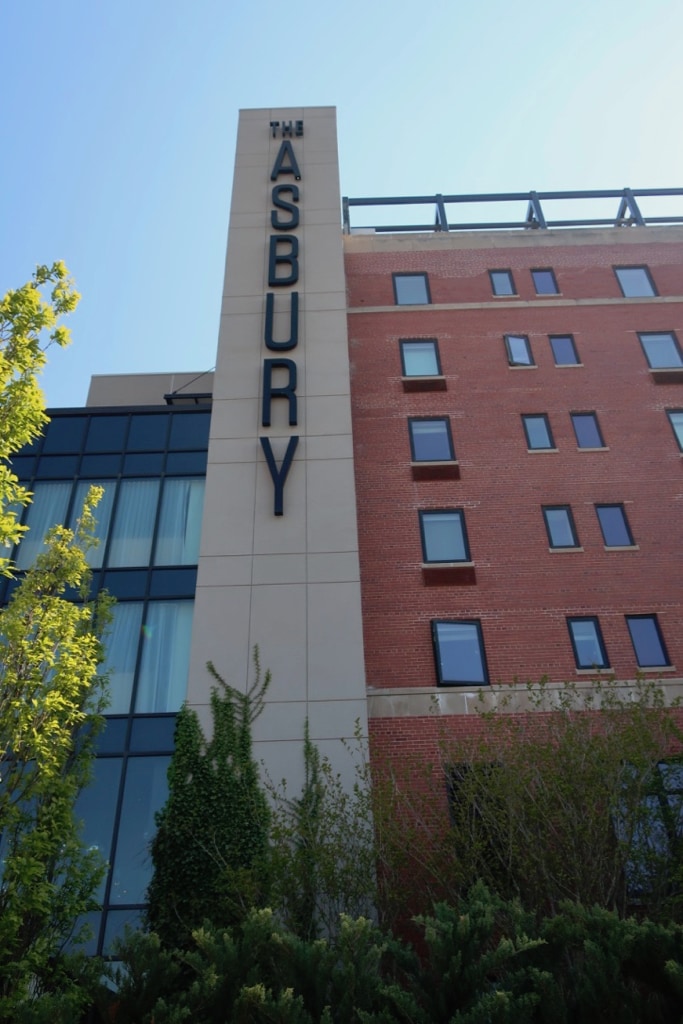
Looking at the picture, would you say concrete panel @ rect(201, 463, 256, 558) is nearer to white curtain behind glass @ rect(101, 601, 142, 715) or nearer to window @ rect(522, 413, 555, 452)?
white curtain behind glass @ rect(101, 601, 142, 715)

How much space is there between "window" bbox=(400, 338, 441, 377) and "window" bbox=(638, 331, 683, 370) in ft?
23.2

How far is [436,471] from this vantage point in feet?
80.3

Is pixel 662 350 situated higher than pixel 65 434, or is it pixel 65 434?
pixel 662 350

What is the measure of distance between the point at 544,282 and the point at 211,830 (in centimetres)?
2202

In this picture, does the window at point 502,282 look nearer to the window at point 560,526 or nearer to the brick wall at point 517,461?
the brick wall at point 517,461

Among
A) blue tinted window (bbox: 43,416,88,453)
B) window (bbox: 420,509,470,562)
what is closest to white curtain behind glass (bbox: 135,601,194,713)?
blue tinted window (bbox: 43,416,88,453)

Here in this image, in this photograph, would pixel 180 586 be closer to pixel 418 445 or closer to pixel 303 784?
pixel 303 784

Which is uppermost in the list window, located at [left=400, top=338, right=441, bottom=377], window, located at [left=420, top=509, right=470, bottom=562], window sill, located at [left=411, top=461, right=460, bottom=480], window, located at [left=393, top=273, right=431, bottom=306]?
window, located at [left=393, top=273, right=431, bottom=306]

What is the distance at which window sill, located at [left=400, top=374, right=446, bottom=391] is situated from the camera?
26500mm

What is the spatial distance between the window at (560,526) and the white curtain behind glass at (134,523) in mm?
11124

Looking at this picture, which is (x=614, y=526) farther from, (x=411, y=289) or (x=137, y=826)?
(x=137, y=826)

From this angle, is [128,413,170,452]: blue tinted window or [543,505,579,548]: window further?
[128,413,170,452]: blue tinted window

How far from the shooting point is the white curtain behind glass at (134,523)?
71.2 feet

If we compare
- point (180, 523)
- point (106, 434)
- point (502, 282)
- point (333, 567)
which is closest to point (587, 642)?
point (333, 567)
